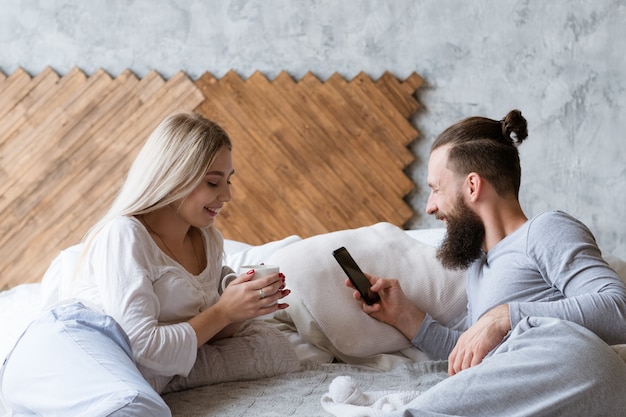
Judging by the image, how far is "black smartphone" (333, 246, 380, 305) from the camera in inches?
78.0

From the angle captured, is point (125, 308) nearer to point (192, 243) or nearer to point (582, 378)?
point (192, 243)

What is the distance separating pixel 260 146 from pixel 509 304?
200 cm

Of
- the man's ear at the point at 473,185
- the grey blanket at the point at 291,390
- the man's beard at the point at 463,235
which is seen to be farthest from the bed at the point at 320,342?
the man's ear at the point at 473,185

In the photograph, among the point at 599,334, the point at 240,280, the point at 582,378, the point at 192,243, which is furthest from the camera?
the point at 192,243

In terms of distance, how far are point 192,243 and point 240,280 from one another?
9.4 inches

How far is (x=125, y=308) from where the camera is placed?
168 centimetres

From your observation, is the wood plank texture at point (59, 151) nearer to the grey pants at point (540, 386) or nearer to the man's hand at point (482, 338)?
the man's hand at point (482, 338)

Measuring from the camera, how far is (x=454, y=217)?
190cm

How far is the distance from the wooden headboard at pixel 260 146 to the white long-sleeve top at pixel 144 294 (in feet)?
5.18

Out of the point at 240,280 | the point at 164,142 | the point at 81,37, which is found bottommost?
the point at 240,280

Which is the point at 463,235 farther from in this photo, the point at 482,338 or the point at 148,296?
the point at 148,296

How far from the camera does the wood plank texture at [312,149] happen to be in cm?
342

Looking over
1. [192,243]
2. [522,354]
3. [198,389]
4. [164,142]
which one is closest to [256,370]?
[198,389]

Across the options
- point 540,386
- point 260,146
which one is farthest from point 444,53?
point 540,386
